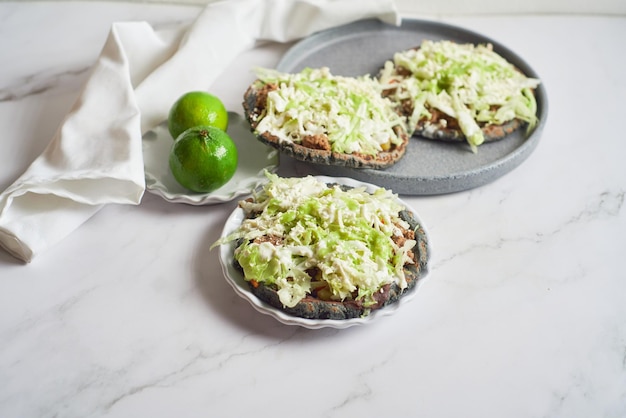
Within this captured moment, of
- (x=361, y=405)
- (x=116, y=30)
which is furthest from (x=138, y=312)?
(x=116, y=30)

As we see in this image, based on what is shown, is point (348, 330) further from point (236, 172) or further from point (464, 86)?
point (464, 86)

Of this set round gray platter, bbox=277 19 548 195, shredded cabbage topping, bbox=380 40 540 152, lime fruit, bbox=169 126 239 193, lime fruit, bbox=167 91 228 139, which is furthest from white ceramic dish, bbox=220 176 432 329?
shredded cabbage topping, bbox=380 40 540 152

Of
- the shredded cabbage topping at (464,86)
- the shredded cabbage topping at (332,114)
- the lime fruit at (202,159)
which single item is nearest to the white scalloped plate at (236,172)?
the lime fruit at (202,159)

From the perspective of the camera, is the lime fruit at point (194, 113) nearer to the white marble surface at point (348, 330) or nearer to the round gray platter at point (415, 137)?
the white marble surface at point (348, 330)

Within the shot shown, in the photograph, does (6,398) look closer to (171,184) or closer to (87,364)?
(87,364)

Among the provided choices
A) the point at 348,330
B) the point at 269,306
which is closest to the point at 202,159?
the point at 269,306

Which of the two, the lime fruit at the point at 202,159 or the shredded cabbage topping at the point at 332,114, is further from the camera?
the shredded cabbage topping at the point at 332,114
